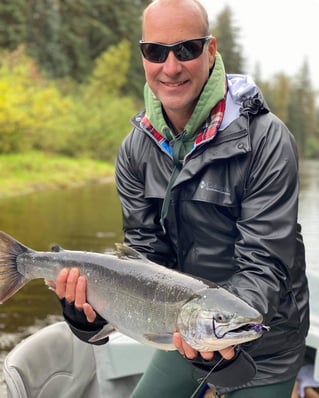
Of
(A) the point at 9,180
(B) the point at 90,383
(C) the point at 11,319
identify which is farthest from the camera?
(A) the point at 9,180

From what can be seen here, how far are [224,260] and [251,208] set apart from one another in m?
0.29

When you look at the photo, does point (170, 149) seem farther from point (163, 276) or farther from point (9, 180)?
point (9, 180)

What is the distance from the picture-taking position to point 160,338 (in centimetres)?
224

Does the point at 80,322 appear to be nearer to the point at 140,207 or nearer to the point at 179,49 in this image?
the point at 140,207

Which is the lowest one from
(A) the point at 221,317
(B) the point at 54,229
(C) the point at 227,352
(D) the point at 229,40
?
(D) the point at 229,40

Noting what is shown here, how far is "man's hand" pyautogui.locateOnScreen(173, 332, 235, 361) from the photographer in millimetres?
2160

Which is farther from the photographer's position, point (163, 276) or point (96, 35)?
point (96, 35)

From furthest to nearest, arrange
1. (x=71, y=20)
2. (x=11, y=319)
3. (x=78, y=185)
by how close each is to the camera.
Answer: (x=71, y=20) < (x=78, y=185) < (x=11, y=319)

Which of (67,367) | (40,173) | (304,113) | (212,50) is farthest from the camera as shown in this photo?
(304,113)

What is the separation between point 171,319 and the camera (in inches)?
86.8

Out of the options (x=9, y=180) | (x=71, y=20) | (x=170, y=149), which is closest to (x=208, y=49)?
(x=170, y=149)

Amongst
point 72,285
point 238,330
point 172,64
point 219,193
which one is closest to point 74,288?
point 72,285

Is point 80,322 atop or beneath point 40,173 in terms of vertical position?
atop

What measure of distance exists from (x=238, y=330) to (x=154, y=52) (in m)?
1.13
